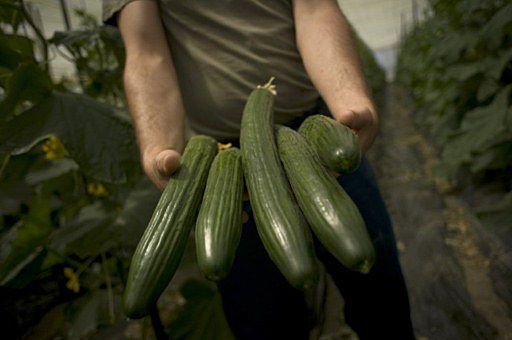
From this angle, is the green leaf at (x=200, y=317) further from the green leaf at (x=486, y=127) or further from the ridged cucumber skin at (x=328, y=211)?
the green leaf at (x=486, y=127)

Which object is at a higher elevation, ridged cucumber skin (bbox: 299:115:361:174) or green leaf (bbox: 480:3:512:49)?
ridged cucumber skin (bbox: 299:115:361:174)

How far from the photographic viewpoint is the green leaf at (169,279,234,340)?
165cm

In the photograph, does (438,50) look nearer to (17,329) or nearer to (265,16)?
(265,16)

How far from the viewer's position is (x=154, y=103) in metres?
1.35

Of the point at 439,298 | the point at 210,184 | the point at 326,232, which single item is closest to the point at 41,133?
the point at 210,184

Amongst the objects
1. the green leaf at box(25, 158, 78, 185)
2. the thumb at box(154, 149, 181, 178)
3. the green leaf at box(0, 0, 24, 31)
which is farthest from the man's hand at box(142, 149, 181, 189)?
the green leaf at box(0, 0, 24, 31)

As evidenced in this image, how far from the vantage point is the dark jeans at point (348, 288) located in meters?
1.47

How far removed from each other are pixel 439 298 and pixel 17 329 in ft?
7.93

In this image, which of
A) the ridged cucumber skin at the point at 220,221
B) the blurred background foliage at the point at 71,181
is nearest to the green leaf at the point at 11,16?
the blurred background foliage at the point at 71,181

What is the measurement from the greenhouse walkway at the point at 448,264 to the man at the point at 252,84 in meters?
0.63

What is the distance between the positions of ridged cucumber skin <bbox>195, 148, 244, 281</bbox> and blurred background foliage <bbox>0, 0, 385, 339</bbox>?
64 cm

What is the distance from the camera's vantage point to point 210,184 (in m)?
0.99

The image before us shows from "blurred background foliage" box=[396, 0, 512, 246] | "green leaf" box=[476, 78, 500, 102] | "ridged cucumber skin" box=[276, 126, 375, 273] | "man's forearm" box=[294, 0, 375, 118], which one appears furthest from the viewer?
"green leaf" box=[476, 78, 500, 102]

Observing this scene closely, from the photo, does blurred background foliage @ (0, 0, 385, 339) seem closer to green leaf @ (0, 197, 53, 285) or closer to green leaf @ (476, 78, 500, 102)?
green leaf @ (0, 197, 53, 285)
